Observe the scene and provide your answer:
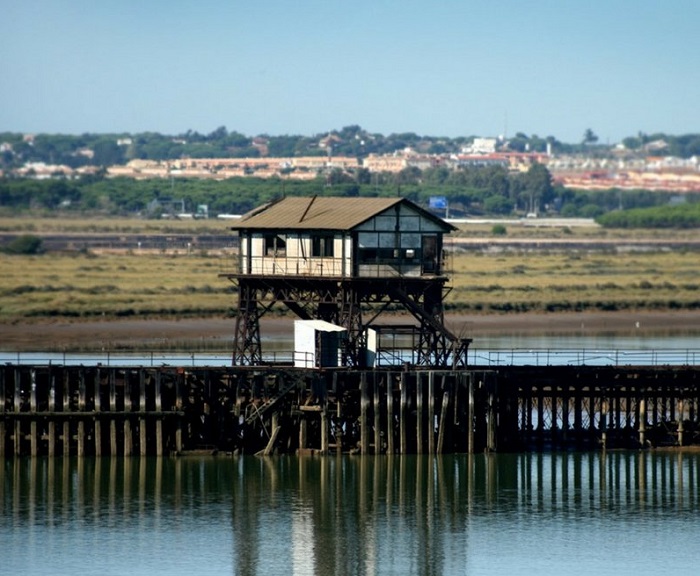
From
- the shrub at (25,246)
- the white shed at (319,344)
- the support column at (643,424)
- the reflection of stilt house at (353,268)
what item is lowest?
the support column at (643,424)

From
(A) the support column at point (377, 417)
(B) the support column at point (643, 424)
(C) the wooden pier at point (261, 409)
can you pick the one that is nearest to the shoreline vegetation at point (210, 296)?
(B) the support column at point (643, 424)

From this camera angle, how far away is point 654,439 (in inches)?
2864

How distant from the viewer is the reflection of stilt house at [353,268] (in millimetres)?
A: 72250

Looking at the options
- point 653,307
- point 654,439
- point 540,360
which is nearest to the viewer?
point 654,439

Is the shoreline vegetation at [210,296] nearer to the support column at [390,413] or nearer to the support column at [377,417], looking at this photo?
the support column at [377,417]

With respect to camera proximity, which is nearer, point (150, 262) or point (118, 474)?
point (118, 474)

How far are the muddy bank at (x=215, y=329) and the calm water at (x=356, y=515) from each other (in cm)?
3274

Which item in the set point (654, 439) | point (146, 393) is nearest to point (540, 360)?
point (654, 439)

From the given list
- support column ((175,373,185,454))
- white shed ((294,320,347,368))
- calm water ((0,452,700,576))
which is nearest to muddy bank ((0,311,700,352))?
white shed ((294,320,347,368))

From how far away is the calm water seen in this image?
55.8 metres

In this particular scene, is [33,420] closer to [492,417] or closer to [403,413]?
[403,413]

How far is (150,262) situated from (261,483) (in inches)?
4038

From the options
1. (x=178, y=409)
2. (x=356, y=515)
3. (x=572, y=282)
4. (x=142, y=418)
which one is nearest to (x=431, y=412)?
(x=356, y=515)

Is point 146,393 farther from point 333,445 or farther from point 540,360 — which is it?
point 540,360
